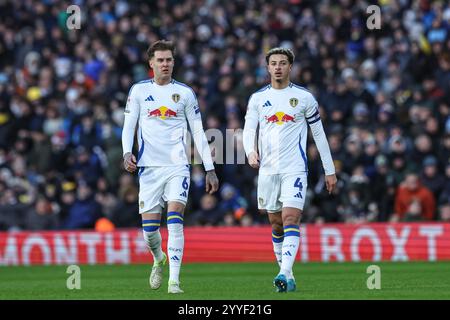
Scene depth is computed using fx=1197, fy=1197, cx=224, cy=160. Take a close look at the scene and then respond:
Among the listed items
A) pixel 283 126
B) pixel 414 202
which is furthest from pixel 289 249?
pixel 414 202

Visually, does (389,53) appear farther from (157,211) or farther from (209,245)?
(157,211)

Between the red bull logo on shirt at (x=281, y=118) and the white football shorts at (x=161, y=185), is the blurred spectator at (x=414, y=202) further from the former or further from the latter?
the white football shorts at (x=161, y=185)

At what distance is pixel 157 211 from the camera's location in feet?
45.8

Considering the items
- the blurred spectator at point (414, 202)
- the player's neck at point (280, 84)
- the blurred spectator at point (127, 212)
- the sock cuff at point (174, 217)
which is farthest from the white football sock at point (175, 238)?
the blurred spectator at point (127, 212)

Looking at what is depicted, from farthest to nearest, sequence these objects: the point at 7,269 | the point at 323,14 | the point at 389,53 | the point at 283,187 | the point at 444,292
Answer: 1. the point at 323,14
2. the point at 389,53
3. the point at 7,269
4. the point at 283,187
5. the point at 444,292

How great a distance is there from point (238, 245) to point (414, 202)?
136 inches

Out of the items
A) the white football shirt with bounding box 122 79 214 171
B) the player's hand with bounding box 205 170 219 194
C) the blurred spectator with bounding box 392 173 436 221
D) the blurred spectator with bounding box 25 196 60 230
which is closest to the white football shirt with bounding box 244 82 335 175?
the player's hand with bounding box 205 170 219 194

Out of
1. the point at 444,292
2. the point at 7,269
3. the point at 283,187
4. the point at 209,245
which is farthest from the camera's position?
the point at 209,245

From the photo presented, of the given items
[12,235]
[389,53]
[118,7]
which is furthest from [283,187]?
[118,7]

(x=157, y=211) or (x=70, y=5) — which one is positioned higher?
(x=70, y=5)

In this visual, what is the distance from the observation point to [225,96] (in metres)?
25.5

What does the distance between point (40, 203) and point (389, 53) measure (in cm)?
802

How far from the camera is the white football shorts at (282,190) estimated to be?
13562mm

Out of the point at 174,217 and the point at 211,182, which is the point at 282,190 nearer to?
the point at 211,182
